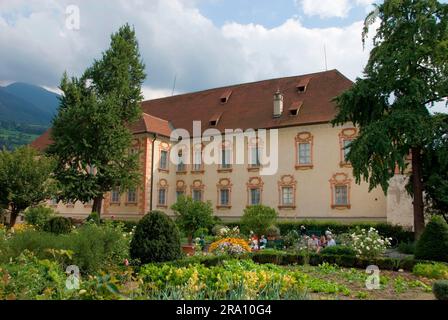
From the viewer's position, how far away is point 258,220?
2677 centimetres

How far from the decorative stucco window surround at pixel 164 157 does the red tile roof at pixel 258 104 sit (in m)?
2.25

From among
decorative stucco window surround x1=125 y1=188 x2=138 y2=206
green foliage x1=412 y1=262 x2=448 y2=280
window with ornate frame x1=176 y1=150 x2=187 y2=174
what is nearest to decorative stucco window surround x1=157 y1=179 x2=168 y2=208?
window with ornate frame x1=176 y1=150 x2=187 y2=174

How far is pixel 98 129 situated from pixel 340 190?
1742cm

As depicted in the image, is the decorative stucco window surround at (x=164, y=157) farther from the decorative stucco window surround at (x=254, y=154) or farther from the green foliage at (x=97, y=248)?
the green foliage at (x=97, y=248)

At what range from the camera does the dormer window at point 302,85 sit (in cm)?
3484

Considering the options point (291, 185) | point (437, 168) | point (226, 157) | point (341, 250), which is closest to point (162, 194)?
point (226, 157)

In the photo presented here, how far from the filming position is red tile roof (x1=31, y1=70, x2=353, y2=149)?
107 feet

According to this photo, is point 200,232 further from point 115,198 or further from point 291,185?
point 115,198

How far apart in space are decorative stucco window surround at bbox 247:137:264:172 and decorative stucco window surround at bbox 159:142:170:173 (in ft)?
25.4

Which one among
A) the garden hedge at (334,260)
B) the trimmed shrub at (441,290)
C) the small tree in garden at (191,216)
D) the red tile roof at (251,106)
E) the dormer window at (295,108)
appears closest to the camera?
the trimmed shrub at (441,290)

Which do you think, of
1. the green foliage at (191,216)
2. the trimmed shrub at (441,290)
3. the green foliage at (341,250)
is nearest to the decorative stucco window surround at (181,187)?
the green foliage at (191,216)

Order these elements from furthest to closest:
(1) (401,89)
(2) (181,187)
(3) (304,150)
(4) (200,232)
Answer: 1. (2) (181,187)
2. (3) (304,150)
3. (4) (200,232)
4. (1) (401,89)

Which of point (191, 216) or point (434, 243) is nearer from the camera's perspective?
point (434, 243)

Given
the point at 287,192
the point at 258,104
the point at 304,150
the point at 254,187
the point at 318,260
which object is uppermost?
the point at 258,104
